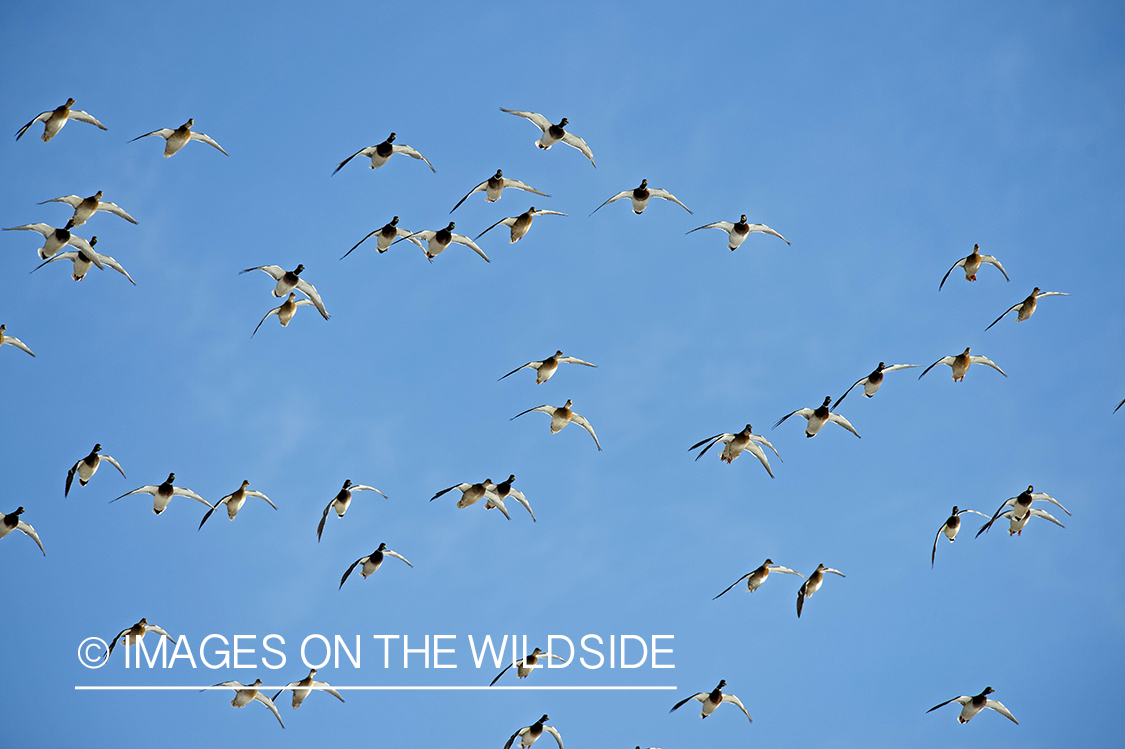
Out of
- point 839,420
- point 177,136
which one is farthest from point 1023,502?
point 177,136

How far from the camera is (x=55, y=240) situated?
36.0 metres

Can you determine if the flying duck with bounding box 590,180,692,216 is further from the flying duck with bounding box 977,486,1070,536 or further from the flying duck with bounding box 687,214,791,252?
the flying duck with bounding box 977,486,1070,536

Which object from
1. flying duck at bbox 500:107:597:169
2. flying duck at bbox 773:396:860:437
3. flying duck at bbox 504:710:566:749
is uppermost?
flying duck at bbox 500:107:597:169

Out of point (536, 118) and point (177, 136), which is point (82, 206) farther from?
point (536, 118)

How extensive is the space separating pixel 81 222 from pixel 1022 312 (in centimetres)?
2984

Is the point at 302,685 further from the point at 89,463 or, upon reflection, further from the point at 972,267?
the point at 972,267

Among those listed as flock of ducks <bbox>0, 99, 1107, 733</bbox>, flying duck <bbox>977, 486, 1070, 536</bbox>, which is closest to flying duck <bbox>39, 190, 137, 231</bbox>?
flock of ducks <bbox>0, 99, 1107, 733</bbox>

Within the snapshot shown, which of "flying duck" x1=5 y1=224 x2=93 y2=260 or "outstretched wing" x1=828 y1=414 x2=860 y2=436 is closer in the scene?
"flying duck" x1=5 y1=224 x2=93 y2=260

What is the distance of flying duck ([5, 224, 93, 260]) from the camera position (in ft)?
117

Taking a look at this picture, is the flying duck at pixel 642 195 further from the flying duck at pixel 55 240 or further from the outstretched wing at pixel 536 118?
the flying duck at pixel 55 240

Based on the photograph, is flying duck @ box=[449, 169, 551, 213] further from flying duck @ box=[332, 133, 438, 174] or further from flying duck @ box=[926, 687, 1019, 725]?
flying duck @ box=[926, 687, 1019, 725]

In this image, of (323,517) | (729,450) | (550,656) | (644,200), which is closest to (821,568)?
(729,450)

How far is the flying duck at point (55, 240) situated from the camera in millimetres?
35781

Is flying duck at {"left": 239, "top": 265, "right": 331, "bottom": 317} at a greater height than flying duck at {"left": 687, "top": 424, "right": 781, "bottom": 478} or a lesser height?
greater
